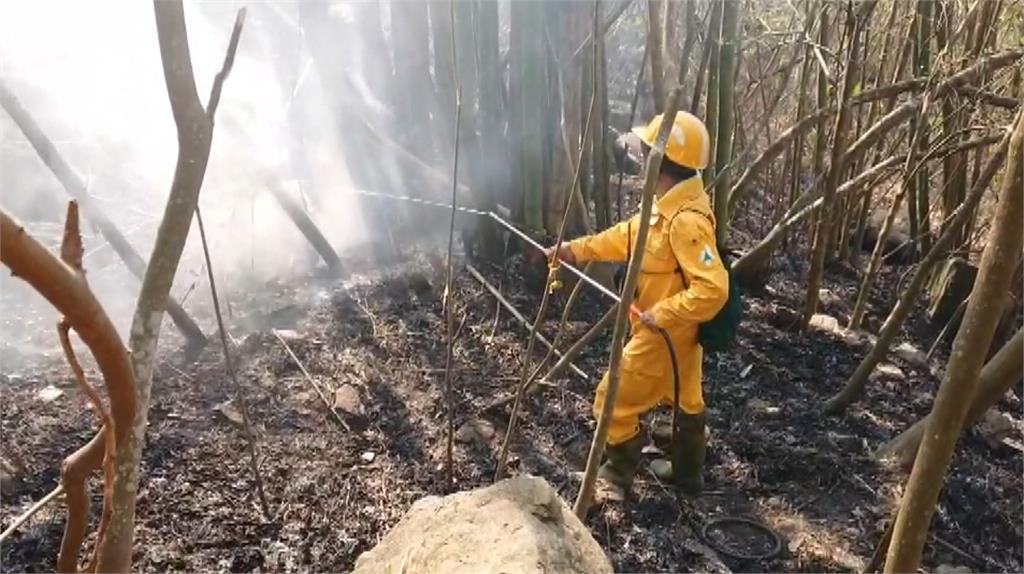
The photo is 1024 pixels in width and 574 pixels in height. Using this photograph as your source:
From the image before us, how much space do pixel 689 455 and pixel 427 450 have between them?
1.08 metres

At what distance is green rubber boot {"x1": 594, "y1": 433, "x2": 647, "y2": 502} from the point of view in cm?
355

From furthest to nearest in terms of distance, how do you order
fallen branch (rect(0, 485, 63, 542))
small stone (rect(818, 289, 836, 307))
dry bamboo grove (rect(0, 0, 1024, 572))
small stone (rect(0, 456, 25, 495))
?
small stone (rect(818, 289, 836, 307))
small stone (rect(0, 456, 25, 495))
dry bamboo grove (rect(0, 0, 1024, 572))
fallen branch (rect(0, 485, 63, 542))

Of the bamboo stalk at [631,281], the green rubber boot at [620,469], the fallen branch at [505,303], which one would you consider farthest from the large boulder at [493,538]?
the fallen branch at [505,303]

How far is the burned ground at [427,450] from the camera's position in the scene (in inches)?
123

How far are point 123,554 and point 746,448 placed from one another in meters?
3.16

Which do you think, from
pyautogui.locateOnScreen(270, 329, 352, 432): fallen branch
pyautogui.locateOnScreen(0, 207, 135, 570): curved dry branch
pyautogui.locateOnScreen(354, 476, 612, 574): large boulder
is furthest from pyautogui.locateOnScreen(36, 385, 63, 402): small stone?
pyautogui.locateOnScreen(0, 207, 135, 570): curved dry branch

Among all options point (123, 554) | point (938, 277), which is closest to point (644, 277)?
point (123, 554)

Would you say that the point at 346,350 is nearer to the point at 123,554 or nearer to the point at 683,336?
the point at 683,336

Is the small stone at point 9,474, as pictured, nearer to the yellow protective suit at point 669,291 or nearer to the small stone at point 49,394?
the small stone at point 49,394

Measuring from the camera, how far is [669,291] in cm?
341

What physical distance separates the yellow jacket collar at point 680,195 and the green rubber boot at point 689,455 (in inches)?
32.6

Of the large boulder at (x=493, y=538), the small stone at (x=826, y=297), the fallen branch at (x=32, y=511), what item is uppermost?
the fallen branch at (x=32, y=511)

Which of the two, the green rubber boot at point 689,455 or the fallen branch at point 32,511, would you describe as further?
the green rubber boot at point 689,455

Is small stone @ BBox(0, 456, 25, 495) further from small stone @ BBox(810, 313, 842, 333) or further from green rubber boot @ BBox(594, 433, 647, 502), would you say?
small stone @ BBox(810, 313, 842, 333)
